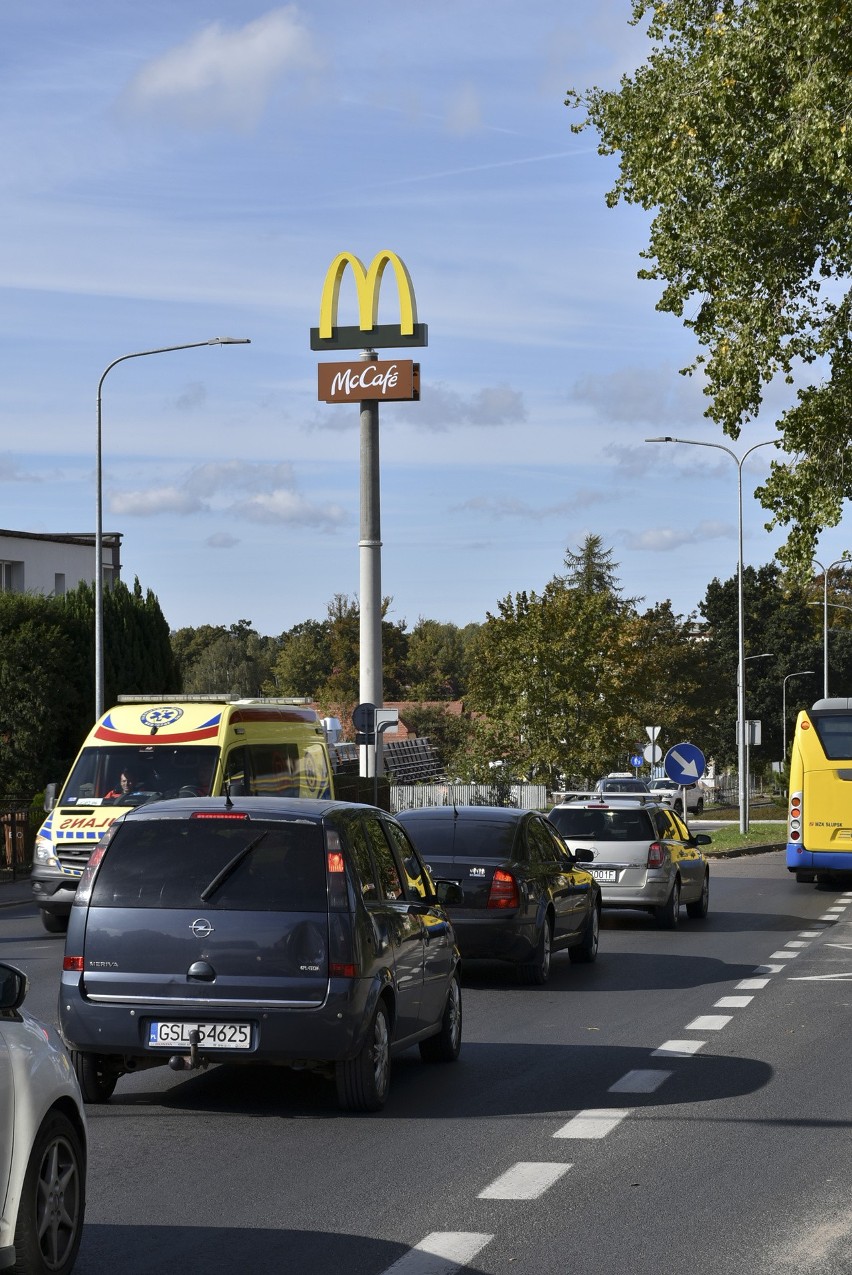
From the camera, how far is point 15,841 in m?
31.2

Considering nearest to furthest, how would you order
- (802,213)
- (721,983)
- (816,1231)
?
(816,1231) < (721,983) < (802,213)

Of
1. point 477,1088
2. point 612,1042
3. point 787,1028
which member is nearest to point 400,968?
point 477,1088

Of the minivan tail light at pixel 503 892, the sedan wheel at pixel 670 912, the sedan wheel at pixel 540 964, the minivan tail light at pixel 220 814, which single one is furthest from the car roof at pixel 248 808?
the sedan wheel at pixel 670 912

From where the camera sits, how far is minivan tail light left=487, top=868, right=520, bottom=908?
51.0ft

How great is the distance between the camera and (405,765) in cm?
8088

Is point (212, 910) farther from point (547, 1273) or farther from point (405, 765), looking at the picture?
point (405, 765)

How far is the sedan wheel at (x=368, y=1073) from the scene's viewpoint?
9.40 m

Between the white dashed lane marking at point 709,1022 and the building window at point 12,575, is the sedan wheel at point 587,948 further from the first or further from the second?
the building window at point 12,575

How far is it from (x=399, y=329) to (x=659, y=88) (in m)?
35.2

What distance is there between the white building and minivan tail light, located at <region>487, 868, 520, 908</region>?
2152 inches

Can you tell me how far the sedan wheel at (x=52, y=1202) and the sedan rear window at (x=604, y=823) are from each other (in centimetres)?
1622

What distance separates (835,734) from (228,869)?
22.0 meters

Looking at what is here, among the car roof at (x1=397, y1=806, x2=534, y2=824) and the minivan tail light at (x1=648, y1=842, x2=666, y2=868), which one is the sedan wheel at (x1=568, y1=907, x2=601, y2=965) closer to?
the car roof at (x1=397, y1=806, x2=534, y2=824)

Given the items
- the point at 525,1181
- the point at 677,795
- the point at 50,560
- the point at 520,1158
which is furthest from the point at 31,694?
the point at 525,1181
